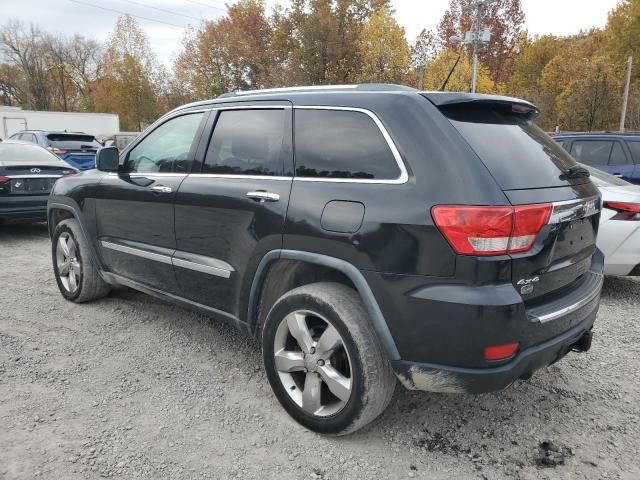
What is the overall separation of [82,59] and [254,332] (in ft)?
189

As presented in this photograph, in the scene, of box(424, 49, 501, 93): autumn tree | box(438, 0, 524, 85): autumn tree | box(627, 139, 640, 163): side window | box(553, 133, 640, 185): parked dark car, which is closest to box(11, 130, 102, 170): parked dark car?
box(553, 133, 640, 185): parked dark car

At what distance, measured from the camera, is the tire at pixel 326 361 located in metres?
2.39

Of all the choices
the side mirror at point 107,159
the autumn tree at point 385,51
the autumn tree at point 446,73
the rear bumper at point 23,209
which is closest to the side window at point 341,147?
the side mirror at point 107,159

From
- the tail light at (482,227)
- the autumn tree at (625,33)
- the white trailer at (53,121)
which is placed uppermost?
the autumn tree at (625,33)

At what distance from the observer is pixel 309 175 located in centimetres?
267

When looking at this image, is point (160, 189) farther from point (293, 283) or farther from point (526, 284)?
point (526, 284)

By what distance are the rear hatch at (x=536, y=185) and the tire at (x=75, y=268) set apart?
3.37 m

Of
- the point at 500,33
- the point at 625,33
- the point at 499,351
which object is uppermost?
the point at 500,33

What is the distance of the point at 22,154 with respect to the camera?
7.88m

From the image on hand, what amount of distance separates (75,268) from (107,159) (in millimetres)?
1245

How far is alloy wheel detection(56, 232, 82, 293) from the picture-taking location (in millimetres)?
4520

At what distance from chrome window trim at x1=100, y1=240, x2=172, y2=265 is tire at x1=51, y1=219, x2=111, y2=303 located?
402 mm

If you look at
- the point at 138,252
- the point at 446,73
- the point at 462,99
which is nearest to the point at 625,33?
the point at 446,73

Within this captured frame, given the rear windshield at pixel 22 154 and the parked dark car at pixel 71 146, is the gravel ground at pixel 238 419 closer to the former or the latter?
the rear windshield at pixel 22 154
